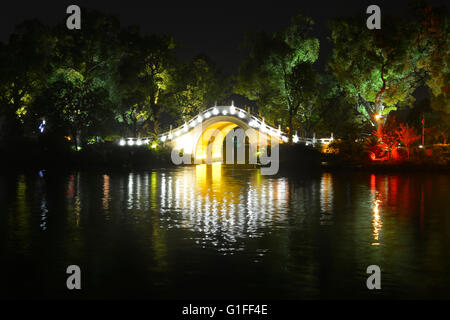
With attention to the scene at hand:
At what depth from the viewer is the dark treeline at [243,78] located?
179 feet

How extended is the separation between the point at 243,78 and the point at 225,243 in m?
54.5

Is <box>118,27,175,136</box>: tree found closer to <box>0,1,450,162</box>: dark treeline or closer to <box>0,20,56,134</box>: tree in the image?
<box>0,1,450,162</box>: dark treeline

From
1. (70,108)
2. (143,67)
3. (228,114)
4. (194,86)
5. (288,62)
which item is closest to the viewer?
(70,108)

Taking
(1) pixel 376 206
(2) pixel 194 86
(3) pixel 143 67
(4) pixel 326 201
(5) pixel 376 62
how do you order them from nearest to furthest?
(1) pixel 376 206
(4) pixel 326 201
(5) pixel 376 62
(3) pixel 143 67
(2) pixel 194 86

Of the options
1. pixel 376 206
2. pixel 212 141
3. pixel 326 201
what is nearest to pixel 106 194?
pixel 326 201

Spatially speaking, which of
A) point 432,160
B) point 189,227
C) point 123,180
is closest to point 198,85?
point 432,160

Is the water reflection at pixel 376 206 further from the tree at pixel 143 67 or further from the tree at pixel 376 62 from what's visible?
the tree at pixel 143 67

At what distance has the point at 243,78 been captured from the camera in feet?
228

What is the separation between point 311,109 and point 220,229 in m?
54.9

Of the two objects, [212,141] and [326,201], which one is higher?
[212,141]

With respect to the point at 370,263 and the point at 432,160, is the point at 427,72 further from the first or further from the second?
the point at 370,263

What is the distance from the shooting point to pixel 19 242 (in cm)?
1628

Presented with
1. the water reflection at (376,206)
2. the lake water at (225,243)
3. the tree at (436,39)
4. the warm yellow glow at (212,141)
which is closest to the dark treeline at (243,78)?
the tree at (436,39)

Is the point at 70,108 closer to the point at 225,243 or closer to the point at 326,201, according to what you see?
the point at 326,201
